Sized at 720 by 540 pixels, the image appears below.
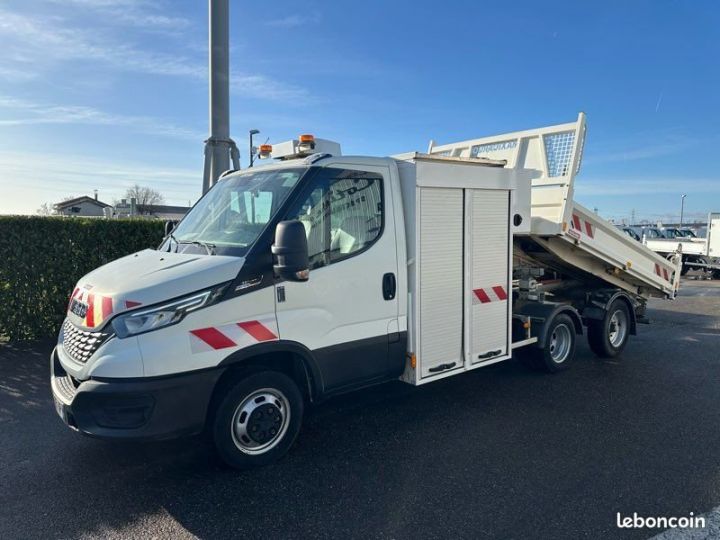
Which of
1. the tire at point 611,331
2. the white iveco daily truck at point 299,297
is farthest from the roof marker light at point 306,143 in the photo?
the tire at point 611,331

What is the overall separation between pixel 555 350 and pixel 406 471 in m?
3.55

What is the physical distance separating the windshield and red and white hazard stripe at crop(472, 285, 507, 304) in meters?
2.32

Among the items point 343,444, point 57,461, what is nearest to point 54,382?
point 57,461

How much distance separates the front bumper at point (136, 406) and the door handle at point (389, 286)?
1692 mm

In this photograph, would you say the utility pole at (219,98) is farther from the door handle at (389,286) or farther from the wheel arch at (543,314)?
the wheel arch at (543,314)

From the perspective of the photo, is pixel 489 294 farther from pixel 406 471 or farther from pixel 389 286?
pixel 406 471

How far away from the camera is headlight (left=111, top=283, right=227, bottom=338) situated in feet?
11.4

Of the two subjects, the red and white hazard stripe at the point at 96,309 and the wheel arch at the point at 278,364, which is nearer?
the red and white hazard stripe at the point at 96,309

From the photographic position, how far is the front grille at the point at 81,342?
3560mm

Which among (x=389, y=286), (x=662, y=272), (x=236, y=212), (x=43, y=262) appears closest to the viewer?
(x=236, y=212)

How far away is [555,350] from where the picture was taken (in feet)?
22.2

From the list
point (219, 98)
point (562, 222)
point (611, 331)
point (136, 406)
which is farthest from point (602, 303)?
point (219, 98)

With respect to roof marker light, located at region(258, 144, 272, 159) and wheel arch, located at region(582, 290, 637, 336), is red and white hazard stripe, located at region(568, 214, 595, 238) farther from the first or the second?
roof marker light, located at region(258, 144, 272, 159)

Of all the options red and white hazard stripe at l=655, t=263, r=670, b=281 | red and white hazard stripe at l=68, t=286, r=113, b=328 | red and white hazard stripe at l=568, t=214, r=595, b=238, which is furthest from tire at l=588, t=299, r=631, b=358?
Answer: red and white hazard stripe at l=68, t=286, r=113, b=328
